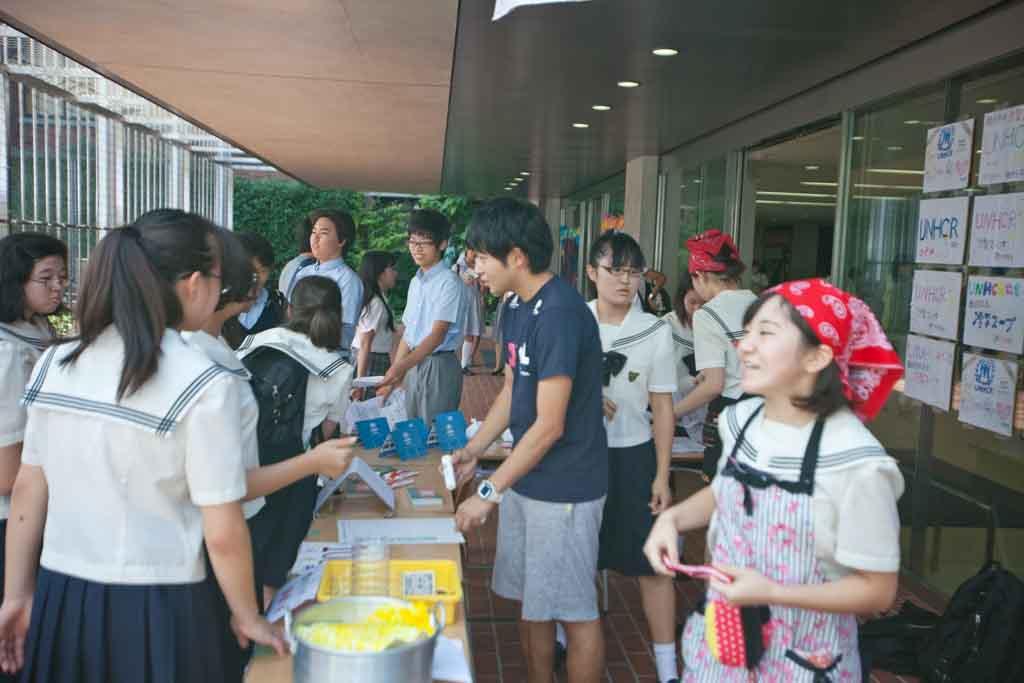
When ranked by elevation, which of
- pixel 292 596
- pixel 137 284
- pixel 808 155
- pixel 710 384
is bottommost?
pixel 292 596

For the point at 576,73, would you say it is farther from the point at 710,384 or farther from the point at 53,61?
the point at 53,61

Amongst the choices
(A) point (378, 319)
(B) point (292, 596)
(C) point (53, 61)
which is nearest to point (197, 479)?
(B) point (292, 596)

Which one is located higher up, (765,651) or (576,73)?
(576,73)

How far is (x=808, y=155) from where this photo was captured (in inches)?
317

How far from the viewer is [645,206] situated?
35.6 ft

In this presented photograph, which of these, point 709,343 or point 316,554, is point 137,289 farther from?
point 709,343

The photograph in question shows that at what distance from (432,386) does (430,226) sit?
0.87 m

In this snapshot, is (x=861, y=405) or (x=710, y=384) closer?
(x=861, y=405)

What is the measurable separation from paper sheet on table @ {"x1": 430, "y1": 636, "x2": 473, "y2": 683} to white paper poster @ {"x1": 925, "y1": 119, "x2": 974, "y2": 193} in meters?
3.60

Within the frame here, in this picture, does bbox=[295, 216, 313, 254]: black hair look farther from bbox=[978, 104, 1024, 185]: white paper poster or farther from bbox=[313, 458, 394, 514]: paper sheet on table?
bbox=[978, 104, 1024, 185]: white paper poster

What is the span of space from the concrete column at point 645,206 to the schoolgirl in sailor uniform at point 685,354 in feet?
18.0

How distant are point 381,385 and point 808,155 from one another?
522 centimetres

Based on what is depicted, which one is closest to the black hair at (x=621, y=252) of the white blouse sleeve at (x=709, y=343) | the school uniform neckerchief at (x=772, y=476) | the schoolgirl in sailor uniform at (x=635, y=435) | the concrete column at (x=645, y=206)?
the schoolgirl in sailor uniform at (x=635, y=435)

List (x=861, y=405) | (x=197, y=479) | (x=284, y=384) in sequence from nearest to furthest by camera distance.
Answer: (x=197, y=479), (x=861, y=405), (x=284, y=384)
